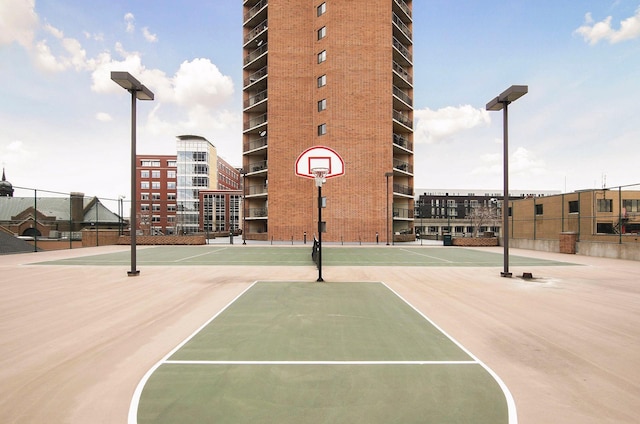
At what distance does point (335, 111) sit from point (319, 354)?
114 feet

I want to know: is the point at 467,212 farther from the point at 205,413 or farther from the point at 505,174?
the point at 205,413

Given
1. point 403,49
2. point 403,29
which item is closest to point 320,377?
point 403,49

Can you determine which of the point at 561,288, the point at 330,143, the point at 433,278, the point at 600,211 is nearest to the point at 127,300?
the point at 433,278

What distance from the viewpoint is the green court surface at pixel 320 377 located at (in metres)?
3.41

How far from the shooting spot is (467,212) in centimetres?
10500

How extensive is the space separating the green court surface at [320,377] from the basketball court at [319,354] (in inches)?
0.9

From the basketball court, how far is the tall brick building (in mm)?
26747

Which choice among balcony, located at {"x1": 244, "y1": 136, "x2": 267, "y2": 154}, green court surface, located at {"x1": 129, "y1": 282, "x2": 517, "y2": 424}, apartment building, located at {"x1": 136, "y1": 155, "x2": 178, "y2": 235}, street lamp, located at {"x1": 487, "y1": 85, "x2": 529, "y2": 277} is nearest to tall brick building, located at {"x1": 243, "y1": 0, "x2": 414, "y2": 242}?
balcony, located at {"x1": 244, "y1": 136, "x2": 267, "y2": 154}

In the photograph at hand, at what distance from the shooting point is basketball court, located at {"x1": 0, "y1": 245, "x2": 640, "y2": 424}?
11.7 feet

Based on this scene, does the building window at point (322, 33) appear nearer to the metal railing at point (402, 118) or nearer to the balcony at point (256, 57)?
the balcony at point (256, 57)

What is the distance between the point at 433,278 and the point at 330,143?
87.6ft

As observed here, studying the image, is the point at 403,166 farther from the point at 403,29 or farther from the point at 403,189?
the point at 403,29

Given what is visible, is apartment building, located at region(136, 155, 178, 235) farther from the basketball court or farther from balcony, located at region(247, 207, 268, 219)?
the basketball court

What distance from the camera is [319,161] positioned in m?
13.2
